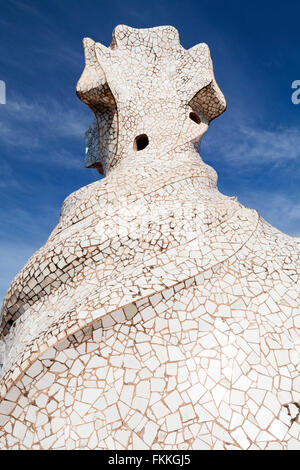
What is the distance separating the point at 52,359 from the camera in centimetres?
329

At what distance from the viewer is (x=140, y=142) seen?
22.0ft

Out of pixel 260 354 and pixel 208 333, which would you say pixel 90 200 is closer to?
pixel 208 333

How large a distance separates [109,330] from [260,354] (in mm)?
1478

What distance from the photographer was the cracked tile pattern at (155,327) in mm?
2967

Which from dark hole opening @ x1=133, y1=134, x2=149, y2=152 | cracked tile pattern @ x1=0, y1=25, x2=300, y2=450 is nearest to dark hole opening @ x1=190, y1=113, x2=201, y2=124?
dark hole opening @ x1=133, y1=134, x2=149, y2=152

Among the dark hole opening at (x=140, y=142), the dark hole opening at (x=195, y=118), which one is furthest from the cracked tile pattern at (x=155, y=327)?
the dark hole opening at (x=195, y=118)

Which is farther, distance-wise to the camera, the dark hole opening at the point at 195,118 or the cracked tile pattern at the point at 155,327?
the dark hole opening at the point at 195,118

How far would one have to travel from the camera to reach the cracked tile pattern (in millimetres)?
2967

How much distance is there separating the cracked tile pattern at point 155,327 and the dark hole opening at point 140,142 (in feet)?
3.95

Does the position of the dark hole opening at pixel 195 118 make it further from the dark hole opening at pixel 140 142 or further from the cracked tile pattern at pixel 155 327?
the cracked tile pattern at pixel 155 327

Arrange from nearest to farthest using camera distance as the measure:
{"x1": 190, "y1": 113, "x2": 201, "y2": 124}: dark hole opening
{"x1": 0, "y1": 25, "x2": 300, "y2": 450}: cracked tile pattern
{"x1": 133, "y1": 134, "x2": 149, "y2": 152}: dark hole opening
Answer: {"x1": 0, "y1": 25, "x2": 300, "y2": 450}: cracked tile pattern
{"x1": 133, "y1": 134, "x2": 149, "y2": 152}: dark hole opening
{"x1": 190, "y1": 113, "x2": 201, "y2": 124}: dark hole opening

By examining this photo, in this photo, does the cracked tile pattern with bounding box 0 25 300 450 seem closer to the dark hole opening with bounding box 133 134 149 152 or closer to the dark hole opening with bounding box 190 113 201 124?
the dark hole opening with bounding box 133 134 149 152

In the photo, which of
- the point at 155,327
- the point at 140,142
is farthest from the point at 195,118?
the point at 155,327

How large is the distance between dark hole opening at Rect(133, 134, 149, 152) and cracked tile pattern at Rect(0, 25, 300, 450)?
1.20 meters
